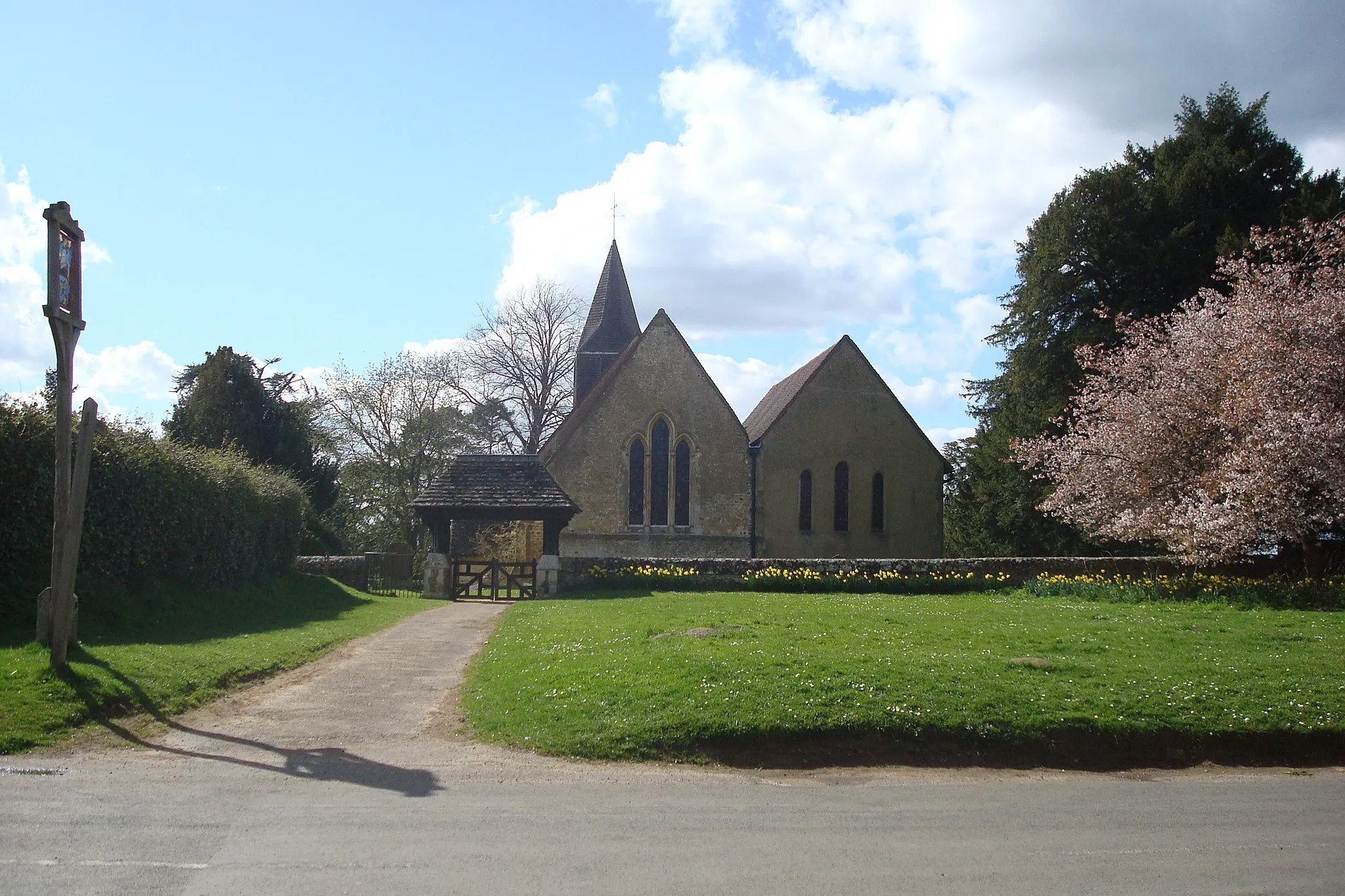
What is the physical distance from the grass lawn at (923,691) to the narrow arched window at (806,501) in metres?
20.9

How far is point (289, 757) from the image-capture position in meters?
8.41

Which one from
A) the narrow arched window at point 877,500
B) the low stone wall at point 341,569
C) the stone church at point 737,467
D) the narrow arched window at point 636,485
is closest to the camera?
the low stone wall at point 341,569

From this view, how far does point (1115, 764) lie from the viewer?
925cm

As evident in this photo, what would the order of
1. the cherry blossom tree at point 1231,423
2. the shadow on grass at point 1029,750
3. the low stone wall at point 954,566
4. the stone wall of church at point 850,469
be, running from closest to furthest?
the shadow on grass at point 1029,750, the cherry blossom tree at point 1231,423, the low stone wall at point 954,566, the stone wall of church at point 850,469

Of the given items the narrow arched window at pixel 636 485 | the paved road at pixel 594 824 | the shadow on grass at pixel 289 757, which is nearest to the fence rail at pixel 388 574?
the narrow arched window at pixel 636 485

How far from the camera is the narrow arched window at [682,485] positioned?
34688 millimetres

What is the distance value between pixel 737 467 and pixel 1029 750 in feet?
84.7

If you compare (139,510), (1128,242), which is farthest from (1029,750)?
(1128,242)

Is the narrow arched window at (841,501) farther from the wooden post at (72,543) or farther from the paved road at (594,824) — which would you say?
the wooden post at (72,543)

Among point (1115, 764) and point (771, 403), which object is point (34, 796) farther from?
point (771, 403)

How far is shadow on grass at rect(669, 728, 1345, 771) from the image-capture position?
29.2 feet

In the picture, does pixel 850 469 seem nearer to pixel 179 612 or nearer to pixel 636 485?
pixel 636 485

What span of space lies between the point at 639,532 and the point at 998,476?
13.1 meters

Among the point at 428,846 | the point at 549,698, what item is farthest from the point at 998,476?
the point at 428,846
